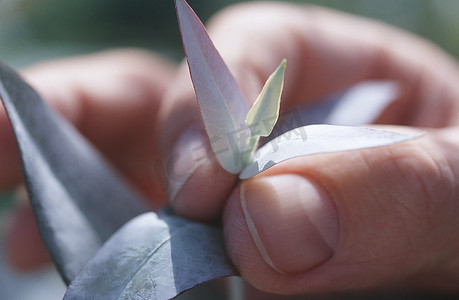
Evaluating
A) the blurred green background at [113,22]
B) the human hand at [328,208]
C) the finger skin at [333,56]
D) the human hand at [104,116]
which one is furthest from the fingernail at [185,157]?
the blurred green background at [113,22]

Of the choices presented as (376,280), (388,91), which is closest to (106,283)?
(376,280)

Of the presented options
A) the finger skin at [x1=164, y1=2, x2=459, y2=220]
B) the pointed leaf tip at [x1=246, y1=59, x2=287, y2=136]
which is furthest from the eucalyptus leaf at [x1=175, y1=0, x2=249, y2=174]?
the finger skin at [x1=164, y1=2, x2=459, y2=220]

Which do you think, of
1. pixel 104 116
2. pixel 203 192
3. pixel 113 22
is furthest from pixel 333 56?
pixel 113 22

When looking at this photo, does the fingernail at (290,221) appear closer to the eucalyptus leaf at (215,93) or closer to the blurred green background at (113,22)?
the eucalyptus leaf at (215,93)

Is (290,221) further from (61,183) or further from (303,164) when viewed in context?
(61,183)

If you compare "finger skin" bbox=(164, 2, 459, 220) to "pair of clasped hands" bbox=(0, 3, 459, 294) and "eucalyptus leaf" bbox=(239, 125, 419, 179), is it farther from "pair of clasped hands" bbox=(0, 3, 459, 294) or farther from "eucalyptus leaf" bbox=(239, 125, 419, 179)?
"eucalyptus leaf" bbox=(239, 125, 419, 179)

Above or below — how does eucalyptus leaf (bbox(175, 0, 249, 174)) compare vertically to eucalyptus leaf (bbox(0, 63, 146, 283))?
above
